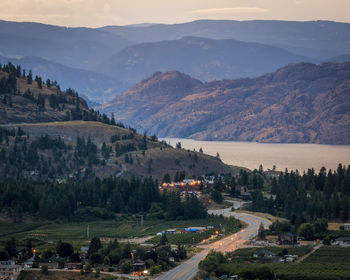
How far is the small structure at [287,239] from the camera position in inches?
4988

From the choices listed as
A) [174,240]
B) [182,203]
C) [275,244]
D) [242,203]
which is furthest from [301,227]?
[242,203]

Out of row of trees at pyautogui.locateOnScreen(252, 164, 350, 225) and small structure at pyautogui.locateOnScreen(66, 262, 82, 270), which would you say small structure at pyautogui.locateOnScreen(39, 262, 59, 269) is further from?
row of trees at pyautogui.locateOnScreen(252, 164, 350, 225)

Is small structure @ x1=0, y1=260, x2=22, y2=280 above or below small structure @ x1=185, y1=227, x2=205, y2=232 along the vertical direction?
below

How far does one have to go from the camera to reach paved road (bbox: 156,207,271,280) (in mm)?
106312

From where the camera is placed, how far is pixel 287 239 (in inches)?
5015

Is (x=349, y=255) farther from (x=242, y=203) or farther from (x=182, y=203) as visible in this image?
(x=242, y=203)

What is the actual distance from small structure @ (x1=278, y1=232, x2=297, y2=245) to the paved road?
19.2 ft

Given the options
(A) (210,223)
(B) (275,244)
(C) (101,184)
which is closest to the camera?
(B) (275,244)

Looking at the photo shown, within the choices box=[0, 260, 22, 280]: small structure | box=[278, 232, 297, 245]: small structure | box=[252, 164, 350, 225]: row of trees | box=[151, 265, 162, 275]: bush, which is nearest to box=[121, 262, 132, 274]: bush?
box=[151, 265, 162, 275]: bush

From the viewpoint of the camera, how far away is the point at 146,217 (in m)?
168

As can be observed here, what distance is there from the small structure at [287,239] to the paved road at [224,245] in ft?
19.2

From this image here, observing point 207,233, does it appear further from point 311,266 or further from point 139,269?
point 311,266

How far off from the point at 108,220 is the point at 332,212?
43.4m

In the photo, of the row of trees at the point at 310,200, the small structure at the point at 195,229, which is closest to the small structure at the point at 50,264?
the small structure at the point at 195,229
